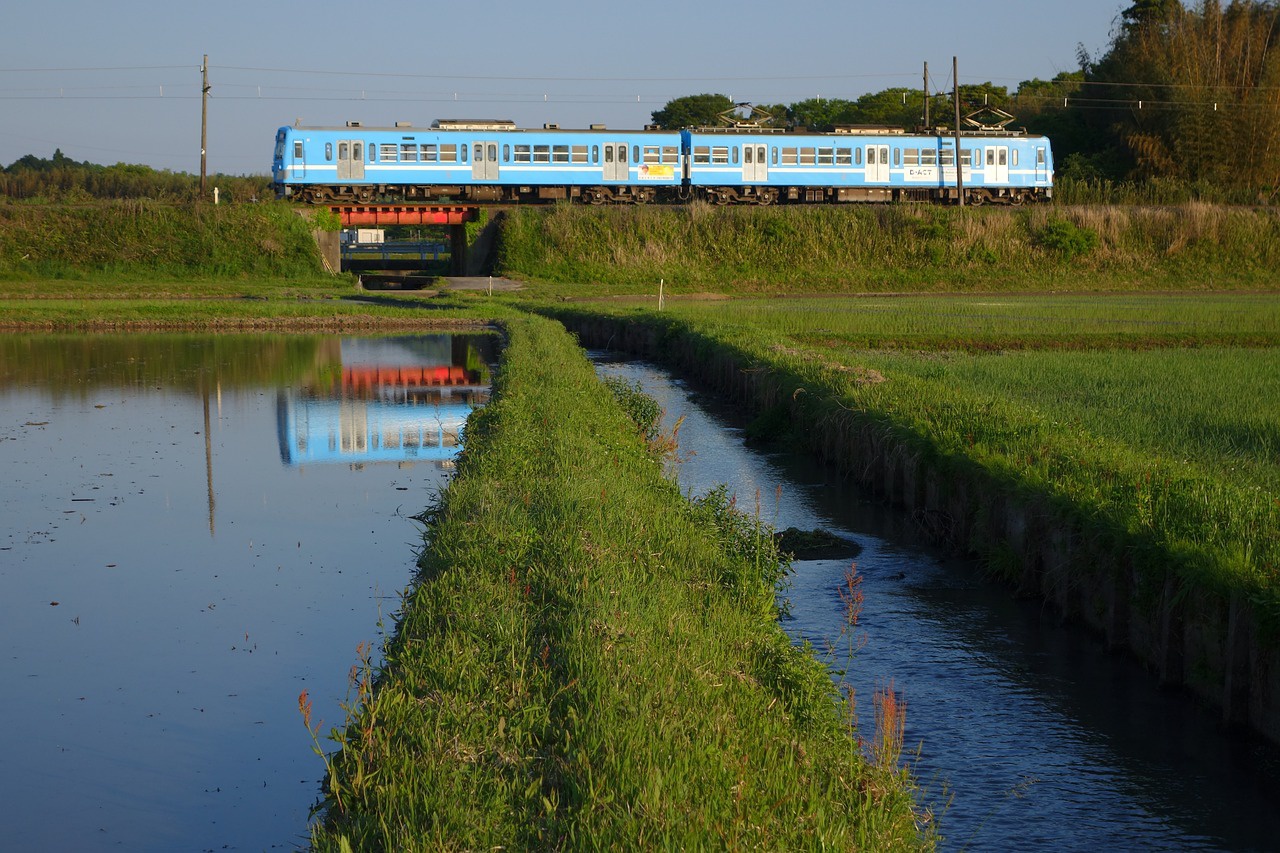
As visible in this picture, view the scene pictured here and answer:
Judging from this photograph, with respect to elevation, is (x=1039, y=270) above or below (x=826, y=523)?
above

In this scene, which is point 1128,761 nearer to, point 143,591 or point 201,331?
point 143,591

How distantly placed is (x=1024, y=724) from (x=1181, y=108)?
4848 cm

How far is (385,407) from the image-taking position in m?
16.6

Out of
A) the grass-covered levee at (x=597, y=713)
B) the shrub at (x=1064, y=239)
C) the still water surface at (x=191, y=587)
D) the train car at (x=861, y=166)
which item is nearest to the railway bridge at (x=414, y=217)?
the train car at (x=861, y=166)

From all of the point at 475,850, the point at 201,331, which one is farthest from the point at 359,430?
the point at 201,331

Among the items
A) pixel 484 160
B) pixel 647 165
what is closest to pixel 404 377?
pixel 484 160

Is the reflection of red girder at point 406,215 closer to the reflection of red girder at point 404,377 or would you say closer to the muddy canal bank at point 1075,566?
the reflection of red girder at point 404,377

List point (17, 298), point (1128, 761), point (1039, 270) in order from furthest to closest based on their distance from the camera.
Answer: point (1039, 270), point (17, 298), point (1128, 761)

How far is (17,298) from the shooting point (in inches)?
1318

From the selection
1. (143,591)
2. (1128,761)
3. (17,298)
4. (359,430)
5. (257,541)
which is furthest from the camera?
(17,298)

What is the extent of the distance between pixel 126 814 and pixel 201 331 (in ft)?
78.0

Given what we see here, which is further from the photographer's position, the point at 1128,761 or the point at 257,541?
the point at 257,541

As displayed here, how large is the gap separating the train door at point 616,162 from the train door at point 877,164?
8.21 meters

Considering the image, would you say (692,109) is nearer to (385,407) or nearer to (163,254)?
(163,254)
